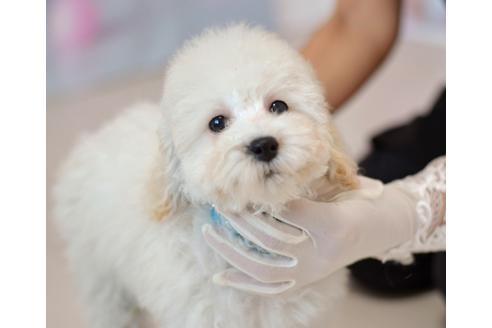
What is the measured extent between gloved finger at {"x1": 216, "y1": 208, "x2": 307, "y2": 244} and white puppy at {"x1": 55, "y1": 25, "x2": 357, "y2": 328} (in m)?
0.02

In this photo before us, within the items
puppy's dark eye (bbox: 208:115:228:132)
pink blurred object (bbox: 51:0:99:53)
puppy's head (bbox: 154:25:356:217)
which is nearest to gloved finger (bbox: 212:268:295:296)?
puppy's head (bbox: 154:25:356:217)

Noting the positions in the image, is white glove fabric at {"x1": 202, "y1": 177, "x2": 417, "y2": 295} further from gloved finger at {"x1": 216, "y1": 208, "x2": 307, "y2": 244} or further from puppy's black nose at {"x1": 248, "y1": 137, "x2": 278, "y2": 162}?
puppy's black nose at {"x1": 248, "y1": 137, "x2": 278, "y2": 162}

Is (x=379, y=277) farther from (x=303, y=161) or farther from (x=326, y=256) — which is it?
(x=303, y=161)

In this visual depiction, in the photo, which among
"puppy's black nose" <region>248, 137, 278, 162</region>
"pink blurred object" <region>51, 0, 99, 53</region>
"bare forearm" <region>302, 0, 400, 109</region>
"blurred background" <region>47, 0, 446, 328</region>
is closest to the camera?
"puppy's black nose" <region>248, 137, 278, 162</region>

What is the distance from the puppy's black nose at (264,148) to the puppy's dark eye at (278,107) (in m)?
0.09

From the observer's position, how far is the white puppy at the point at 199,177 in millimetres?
900

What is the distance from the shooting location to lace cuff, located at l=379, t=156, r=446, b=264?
1270 mm

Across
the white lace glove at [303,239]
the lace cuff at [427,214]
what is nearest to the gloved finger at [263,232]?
the white lace glove at [303,239]

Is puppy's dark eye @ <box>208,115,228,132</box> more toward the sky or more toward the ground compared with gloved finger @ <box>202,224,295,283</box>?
more toward the sky

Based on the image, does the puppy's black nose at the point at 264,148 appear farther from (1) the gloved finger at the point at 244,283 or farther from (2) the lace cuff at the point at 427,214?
(2) the lace cuff at the point at 427,214

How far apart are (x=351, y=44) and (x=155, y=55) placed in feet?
7.41

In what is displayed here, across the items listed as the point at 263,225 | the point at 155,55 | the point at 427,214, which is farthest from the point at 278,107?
the point at 155,55

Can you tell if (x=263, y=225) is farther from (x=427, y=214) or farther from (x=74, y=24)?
(x=74, y=24)

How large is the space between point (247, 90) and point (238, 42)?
8cm
